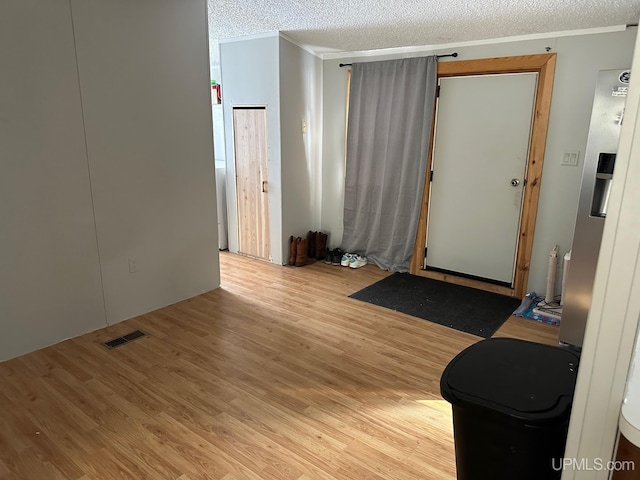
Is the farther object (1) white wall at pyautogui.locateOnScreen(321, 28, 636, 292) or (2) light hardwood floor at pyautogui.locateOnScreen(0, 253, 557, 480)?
(1) white wall at pyautogui.locateOnScreen(321, 28, 636, 292)

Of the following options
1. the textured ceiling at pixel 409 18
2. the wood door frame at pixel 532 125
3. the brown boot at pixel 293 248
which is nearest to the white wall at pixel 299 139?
the brown boot at pixel 293 248

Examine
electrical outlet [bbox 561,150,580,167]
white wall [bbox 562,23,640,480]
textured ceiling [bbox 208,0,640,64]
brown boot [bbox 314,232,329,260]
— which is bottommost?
brown boot [bbox 314,232,329,260]

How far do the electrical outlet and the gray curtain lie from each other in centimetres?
124

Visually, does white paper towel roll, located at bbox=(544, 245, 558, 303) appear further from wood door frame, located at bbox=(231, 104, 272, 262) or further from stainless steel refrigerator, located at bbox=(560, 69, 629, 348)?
wood door frame, located at bbox=(231, 104, 272, 262)

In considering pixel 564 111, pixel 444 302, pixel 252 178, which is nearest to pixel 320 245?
pixel 252 178

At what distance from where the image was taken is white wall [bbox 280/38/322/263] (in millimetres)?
4441

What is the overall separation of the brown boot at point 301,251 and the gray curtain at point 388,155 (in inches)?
22.5

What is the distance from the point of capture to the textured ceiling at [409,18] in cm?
288

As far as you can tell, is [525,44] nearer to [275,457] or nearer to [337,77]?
[337,77]

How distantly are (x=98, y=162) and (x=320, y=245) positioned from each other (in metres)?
2.67

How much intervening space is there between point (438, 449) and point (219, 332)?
1806 mm

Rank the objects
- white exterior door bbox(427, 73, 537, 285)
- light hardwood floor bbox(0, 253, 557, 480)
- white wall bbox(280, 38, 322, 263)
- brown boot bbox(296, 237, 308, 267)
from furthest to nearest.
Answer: brown boot bbox(296, 237, 308, 267) < white wall bbox(280, 38, 322, 263) < white exterior door bbox(427, 73, 537, 285) < light hardwood floor bbox(0, 253, 557, 480)

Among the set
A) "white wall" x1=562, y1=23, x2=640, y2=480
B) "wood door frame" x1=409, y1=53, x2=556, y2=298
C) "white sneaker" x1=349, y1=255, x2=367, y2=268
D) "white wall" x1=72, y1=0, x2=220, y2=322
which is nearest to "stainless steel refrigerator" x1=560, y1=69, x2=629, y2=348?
"wood door frame" x1=409, y1=53, x2=556, y2=298

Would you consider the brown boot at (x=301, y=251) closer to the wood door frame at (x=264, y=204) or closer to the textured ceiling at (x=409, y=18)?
the wood door frame at (x=264, y=204)
